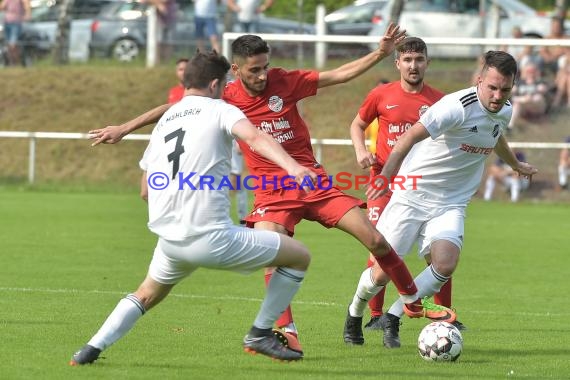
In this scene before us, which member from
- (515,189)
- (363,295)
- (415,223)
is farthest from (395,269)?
(515,189)

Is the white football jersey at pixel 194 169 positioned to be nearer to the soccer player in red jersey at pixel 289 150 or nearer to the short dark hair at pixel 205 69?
the short dark hair at pixel 205 69

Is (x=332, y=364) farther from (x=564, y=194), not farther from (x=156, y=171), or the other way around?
(x=564, y=194)

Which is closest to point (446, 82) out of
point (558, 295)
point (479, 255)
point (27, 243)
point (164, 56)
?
point (164, 56)

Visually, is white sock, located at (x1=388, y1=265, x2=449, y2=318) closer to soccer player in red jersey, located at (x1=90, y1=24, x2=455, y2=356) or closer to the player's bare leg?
soccer player in red jersey, located at (x1=90, y1=24, x2=455, y2=356)

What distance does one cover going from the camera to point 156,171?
23.2 ft

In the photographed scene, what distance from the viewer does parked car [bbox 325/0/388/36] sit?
1112 inches

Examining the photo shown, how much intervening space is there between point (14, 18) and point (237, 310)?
798 inches

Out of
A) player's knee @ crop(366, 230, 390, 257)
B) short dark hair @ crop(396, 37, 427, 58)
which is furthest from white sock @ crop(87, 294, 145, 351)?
short dark hair @ crop(396, 37, 427, 58)

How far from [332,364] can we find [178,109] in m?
2.01

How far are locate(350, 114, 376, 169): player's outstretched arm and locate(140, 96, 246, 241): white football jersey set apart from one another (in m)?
1.90

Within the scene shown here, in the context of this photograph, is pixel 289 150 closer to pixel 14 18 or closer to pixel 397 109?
pixel 397 109

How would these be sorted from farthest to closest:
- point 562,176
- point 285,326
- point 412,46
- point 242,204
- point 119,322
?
1. point 562,176
2. point 242,204
3. point 412,46
4. point 285,326
5. point 119,322

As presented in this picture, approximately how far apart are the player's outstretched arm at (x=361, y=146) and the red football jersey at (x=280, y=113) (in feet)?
1.06

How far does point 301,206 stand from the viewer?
8.55 metres
